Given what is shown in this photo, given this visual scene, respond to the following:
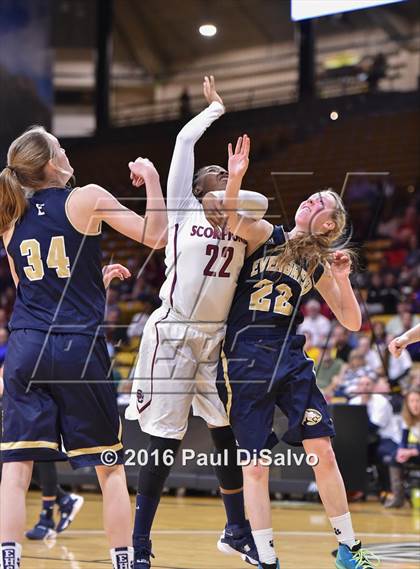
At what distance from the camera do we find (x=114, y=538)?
165 inches

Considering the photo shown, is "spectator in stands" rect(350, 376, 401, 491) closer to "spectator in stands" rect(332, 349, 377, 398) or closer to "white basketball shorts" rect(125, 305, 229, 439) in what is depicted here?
"spectator in stands" rect(332, 349, 377, 398)

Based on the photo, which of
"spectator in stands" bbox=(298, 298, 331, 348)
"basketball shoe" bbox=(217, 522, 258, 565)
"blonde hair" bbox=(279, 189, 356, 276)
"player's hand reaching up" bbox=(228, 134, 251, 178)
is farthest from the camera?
"spectator in stands" bbox=(298, 298, 331, 348)

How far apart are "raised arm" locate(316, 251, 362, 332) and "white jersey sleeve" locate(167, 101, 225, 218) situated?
2.57ft

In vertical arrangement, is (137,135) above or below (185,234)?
above

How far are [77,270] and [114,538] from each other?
Result: 3.64 ft

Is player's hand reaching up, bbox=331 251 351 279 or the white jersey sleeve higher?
the white jersey sleeve

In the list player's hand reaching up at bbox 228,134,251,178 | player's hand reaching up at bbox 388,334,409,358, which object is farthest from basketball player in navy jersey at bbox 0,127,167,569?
player's hand reaching up at bbox 388,334,409,358

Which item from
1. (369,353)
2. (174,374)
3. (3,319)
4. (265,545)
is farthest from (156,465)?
(3,319)

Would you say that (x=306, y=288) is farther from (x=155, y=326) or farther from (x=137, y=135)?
(x=137, y=135)

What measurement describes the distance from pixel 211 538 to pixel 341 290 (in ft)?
8.87

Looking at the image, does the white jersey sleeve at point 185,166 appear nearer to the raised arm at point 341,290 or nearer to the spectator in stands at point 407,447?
the raised arm at point 341,290

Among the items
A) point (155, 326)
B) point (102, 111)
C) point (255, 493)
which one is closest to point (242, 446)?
point (255, 493)

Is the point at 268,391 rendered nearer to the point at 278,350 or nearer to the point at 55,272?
the point at 278,350

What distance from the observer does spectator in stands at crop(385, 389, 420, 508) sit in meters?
10.1
